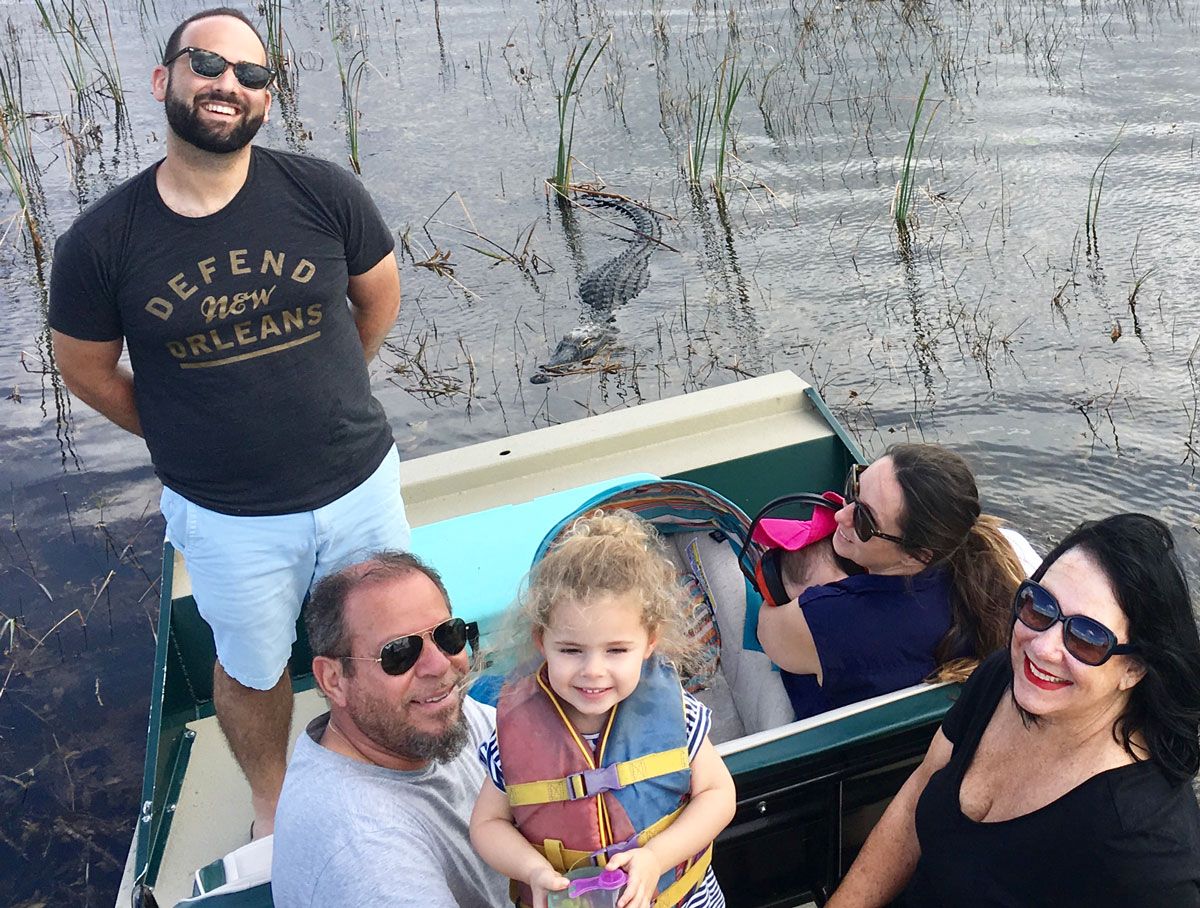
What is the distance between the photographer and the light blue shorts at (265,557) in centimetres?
250

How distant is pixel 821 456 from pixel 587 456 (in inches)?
29.8

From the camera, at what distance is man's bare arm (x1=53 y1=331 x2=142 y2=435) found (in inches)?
94.1

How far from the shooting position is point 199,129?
2287 mm

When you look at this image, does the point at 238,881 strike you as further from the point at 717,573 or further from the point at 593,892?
the point at 717,573

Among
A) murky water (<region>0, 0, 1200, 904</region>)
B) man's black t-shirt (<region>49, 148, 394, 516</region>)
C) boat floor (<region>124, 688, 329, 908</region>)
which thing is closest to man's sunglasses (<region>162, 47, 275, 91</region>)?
man's black t-shirt (<region>49, 148, 394, 516</region>)

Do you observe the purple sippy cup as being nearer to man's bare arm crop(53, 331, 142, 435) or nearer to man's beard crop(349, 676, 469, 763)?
man's beard crop(349, 676, 469, 763)

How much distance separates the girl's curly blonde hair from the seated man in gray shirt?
0.43 feet

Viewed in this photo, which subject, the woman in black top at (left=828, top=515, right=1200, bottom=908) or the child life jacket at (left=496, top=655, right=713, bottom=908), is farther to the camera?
the child life jacket at (left=496, top=655, right=713, bottom=908)

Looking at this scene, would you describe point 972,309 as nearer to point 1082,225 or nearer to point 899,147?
point 1082,225

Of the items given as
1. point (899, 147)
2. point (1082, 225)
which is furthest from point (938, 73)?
point (1082, 225)

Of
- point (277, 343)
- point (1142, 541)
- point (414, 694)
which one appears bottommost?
point (414, 694)

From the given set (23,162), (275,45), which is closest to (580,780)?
(23,162)

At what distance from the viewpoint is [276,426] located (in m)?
2.45

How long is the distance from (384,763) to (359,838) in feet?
0.55
